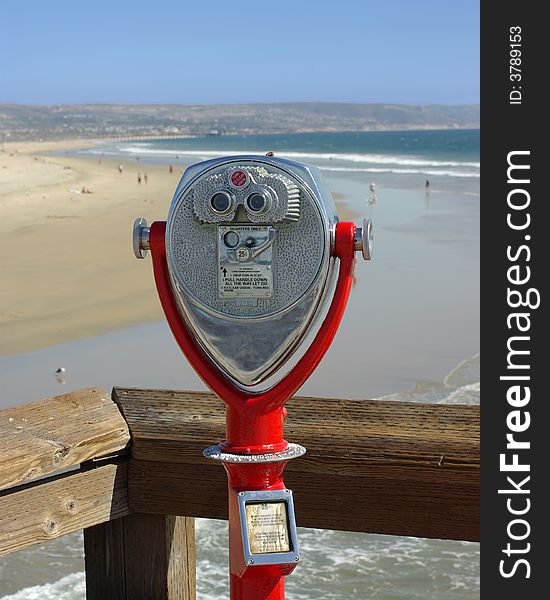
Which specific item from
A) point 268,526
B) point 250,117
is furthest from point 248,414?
point 250,117

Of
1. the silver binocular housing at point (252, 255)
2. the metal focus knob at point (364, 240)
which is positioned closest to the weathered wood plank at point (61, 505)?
the silver binocular housing at point (252, 255)

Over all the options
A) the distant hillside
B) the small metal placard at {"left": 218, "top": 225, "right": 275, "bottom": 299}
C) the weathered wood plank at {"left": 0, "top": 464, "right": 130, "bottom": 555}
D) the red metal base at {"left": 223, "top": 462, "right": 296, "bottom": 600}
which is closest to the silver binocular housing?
the small metal placard at {"left": 218, "top": 225, "right": 275, "bottom": 299}

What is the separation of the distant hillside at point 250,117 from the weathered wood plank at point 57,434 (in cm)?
12723

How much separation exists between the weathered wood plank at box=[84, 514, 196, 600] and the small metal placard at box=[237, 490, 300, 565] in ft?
1.15

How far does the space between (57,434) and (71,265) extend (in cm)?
1000

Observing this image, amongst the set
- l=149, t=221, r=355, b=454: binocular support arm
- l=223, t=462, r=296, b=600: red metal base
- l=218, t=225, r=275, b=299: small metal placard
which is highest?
l=218, t=225, r=275, b=299: small metal placard

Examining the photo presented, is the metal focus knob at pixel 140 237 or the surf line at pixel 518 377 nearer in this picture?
the metal focus knob at pixel 140 237

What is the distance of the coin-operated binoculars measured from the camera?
5.49 ft

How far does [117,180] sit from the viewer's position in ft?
89.4

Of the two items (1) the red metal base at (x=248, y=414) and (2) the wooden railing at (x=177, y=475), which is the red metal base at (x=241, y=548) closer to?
(1) the red metal base at (x=248, y=414)

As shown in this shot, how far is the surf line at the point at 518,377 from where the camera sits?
6.02ft

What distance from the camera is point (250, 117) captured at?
159m

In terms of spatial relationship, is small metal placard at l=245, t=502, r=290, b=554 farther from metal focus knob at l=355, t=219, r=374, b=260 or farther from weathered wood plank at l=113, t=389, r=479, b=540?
metal focus knob at l=355, t=219, r=374, b=260

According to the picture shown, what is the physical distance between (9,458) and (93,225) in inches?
556
